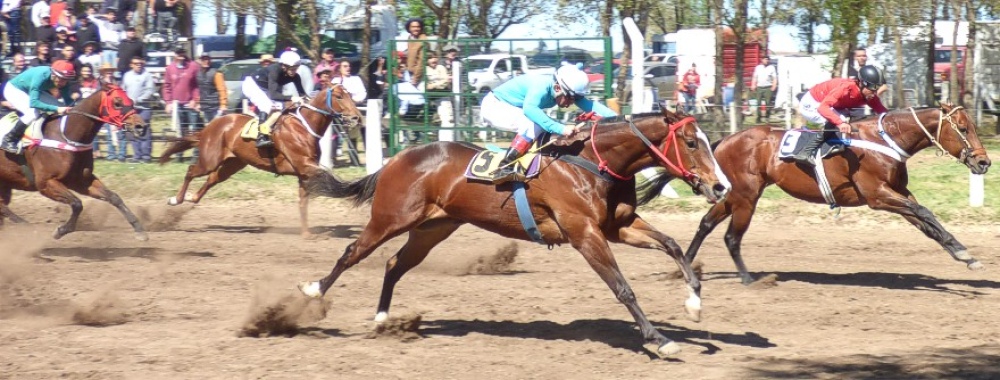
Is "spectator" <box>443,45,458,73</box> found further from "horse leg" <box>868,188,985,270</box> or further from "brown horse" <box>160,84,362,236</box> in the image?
"horse leg" <box>868,188,985,270</box>

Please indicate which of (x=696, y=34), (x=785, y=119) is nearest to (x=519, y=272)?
(x=785, y=119)

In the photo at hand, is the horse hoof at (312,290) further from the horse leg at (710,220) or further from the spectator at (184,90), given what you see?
the spectator at (184,90)

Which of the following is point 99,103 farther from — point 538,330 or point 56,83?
point 538,330

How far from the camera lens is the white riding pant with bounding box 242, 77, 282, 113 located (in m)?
15.5

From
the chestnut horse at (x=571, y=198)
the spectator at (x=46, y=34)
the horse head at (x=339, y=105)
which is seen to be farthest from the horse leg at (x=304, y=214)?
the spectator at (x=46, y=34)

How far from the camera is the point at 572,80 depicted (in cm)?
802

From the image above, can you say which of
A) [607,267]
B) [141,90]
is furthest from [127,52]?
[607,267]

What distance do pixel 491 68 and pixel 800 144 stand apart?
7169 millimetres

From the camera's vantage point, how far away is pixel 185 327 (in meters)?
8.61

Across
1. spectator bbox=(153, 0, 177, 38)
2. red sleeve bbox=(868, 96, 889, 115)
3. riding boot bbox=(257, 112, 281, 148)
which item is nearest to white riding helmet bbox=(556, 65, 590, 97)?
red sleeve bbox=(868, 96, 889, 115)

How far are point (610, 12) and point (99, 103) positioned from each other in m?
13.3

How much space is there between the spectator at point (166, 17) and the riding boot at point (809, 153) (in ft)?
56.7

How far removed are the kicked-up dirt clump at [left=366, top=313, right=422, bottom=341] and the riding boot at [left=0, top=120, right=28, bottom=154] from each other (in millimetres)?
6007

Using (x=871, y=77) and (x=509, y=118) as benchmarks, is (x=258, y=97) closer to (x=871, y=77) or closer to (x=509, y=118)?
(x=509, y=118)
